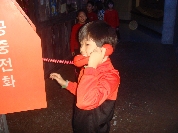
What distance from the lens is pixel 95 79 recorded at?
1.38 meters

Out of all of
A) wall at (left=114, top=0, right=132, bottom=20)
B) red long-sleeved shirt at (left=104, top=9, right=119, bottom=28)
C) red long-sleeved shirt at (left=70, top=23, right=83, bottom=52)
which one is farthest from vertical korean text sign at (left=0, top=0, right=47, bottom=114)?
wall at (left=114, top=0, right=132, bottom=20)

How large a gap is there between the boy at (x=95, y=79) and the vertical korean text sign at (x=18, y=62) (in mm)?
335

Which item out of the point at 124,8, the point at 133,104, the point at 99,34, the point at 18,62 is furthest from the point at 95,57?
the point at 124,8

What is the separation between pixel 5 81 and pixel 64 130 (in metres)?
2.45

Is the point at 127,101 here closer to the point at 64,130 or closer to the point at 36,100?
the point at 64,130

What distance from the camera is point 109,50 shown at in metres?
1.36

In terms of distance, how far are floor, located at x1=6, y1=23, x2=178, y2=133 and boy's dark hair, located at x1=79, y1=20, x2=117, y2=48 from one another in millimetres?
2168

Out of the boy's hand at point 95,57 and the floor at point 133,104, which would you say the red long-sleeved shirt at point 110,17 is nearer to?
the floor at point 133,104

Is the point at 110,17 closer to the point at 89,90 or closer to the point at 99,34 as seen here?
the point at 99,34

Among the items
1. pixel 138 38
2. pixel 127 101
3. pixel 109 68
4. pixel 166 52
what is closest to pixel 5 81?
pixel 109 68

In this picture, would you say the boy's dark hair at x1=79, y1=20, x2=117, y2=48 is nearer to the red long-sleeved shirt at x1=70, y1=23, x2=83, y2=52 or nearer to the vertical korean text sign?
the vertical korean text sign

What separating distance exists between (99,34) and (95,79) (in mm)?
284

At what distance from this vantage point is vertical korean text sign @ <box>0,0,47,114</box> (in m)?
0.96

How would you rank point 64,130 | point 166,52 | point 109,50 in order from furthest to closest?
point 166,52 → point 64,130 → point 109,50
